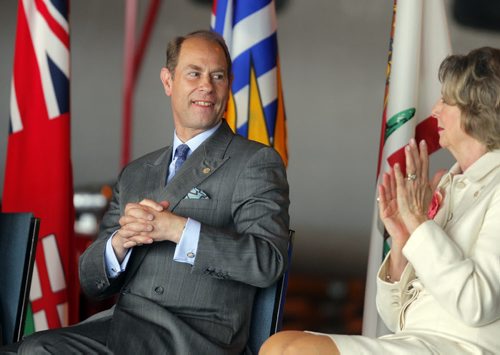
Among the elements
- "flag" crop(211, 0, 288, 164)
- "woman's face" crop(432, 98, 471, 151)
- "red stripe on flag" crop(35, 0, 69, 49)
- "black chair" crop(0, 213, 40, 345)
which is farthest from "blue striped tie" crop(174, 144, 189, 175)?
"red stripe on flag" crop(35, 0, 69, 49)

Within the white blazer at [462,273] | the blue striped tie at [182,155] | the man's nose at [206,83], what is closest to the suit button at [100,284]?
the blue striped tie at [182,155]

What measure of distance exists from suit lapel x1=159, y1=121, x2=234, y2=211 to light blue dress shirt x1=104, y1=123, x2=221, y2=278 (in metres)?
0.05

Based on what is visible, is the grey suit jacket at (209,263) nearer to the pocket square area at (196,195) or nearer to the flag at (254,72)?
the pocket square area at (196,195)

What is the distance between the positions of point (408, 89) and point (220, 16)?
0.92 m

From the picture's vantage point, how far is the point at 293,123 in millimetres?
7730

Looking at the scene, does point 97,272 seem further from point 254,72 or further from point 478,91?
point 254,72

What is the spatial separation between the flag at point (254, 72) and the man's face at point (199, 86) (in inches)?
39.7

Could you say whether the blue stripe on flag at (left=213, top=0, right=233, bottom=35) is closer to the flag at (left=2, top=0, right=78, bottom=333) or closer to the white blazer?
the flag at (left=2, top=0, right=78, bottom=333)

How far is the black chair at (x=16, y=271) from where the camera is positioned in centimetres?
312

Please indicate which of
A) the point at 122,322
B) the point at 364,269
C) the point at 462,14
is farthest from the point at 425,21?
the point at 364,269

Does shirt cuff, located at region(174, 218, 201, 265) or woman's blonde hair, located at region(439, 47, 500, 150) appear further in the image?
shirt cuff, located at region(174, 218, 201, 265)

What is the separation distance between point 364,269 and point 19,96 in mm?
4385

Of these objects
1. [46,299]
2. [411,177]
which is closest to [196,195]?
[411,177]

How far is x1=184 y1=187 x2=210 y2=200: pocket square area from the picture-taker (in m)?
2.83
